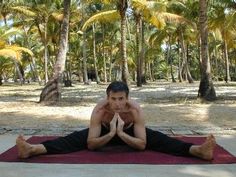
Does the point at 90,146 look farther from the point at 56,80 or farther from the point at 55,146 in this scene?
the point at 56,80

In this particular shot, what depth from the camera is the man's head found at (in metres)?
6.35

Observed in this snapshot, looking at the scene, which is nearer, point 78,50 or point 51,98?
point 51,98

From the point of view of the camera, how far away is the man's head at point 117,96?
6.35m

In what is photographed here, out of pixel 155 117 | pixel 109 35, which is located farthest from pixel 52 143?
pixel 109 35

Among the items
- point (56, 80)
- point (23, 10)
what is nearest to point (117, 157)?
point (56, 80)

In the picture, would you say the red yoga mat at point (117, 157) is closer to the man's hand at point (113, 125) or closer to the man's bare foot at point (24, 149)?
the man's bare foot at point (24, 149)

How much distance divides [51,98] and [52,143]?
1076cm

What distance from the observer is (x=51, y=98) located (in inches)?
675

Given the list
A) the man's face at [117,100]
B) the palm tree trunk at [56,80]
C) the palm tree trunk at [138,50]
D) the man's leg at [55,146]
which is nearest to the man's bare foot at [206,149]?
the man's face at [117,100]

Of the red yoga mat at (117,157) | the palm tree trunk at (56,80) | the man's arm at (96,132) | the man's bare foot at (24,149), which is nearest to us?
the red yoga mat at (117,157)

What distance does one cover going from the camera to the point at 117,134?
652 cm

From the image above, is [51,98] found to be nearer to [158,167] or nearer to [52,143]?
[52,143]

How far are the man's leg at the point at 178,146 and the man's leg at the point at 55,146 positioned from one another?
988 mm

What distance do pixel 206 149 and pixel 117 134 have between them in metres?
1.27
